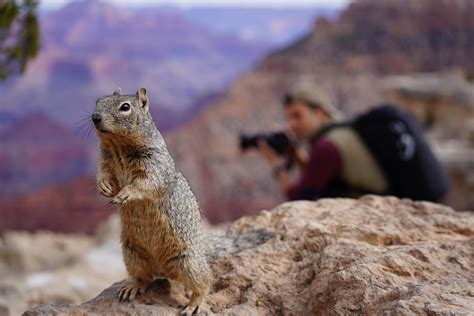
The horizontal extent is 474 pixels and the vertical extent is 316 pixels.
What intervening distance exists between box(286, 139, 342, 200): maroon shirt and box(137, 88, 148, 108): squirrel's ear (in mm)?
2676

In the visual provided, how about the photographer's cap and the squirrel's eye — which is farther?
the photographer's cap

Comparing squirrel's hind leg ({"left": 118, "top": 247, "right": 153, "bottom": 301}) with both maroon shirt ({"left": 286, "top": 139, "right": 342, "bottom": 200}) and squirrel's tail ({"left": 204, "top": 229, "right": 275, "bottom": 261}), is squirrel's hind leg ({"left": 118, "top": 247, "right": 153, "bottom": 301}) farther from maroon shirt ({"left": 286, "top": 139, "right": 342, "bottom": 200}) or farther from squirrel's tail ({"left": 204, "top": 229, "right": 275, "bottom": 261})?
maroon shirt ({"left": 286, "top": 139, "right": 342, "bottom": 200})

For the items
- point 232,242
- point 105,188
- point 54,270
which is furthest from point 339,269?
point 54,270

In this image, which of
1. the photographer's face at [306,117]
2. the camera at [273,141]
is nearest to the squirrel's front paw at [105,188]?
the photographer's face at [306,117]

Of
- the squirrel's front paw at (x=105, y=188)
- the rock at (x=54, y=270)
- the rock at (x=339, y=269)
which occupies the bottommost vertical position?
the rock at (x=54, y=270)

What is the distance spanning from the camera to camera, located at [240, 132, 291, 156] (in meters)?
6.09

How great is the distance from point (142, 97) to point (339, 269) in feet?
4.25

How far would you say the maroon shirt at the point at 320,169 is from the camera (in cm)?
502

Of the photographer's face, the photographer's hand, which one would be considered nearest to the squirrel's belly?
the photographer's face

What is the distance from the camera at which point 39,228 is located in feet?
52.4

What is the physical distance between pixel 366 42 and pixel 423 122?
13.7m

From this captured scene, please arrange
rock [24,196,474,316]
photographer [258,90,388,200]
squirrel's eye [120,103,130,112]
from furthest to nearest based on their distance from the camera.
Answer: photographer [258,90,388,200] → squirrel's eye [120,103,130,112] → rock [24,196,474,316]

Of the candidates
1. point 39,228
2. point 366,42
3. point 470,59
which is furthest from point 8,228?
point 470,59

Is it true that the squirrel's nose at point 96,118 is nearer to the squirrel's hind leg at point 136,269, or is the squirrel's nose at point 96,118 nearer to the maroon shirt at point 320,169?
the squirrel's hind leg at point 136,269
